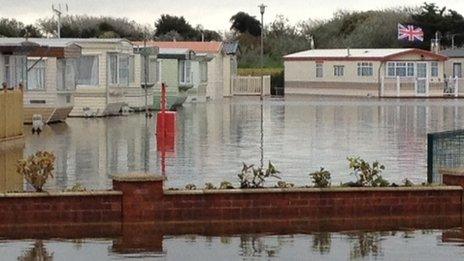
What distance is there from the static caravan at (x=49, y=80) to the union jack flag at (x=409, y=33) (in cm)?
5840

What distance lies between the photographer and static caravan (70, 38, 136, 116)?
49.7m

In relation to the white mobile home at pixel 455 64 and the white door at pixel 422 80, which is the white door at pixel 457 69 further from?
the white door at pixel 422 80

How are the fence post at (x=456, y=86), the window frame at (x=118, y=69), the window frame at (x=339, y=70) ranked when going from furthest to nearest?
1. the window frame at (x=339, y=70)
2. the fence post at (x=456, y=86)
3. the window frame at (x=118, y=69)

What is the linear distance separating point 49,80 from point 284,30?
307 ft

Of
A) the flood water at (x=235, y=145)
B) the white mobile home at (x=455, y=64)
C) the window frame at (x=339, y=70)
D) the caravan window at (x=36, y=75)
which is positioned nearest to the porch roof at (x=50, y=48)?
the caravan window at (x=36, y=75)

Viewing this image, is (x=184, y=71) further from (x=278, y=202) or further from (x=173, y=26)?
(x=173, y=26)

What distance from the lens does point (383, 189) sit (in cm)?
1658

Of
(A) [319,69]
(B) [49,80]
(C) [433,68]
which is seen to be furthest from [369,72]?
(B) [49,80]

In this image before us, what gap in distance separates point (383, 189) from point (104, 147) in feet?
51.8

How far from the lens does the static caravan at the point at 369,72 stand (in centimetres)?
8556

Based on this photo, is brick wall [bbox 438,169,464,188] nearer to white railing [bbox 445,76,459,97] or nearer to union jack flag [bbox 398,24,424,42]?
white railing [bbox 445,76,459,97]

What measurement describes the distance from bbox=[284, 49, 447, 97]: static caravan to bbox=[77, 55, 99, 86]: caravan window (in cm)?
3844

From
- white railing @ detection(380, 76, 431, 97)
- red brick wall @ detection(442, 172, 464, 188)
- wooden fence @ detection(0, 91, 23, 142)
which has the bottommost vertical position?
red brick wall @ detection(442, 172, 464, 188)

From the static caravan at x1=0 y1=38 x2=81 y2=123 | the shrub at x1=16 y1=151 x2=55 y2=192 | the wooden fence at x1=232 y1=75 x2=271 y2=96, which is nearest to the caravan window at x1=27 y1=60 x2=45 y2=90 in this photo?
the static caravan at x1=0 y1=38 x2=81 y2=123
